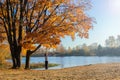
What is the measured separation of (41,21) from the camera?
1275 inches

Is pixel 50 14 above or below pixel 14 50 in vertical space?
above

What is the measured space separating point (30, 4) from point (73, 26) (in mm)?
4990

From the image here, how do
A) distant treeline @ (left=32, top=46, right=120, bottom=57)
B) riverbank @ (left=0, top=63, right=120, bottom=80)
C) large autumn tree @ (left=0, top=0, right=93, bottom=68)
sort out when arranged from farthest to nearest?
distant treeline @ (left=32, top=46, right=120, bottom=57), large autumn tree @ (left=0, top=0, right=93, bottom=68), riverbank @ (left=0, top=63, right=120, bottom=80)

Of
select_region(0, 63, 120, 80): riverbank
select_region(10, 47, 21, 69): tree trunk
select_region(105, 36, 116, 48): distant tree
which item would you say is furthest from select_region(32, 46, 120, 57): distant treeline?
select_region(0, 63, 120, 80): riverbank

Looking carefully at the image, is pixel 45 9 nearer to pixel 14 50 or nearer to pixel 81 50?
pixel 14 50

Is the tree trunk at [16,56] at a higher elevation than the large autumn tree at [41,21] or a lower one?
lower

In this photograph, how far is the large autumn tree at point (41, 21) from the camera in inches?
1215

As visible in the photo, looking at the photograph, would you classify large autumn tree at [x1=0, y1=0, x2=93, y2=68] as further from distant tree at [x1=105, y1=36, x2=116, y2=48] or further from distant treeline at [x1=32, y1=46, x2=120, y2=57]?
distant tree at [x1=105, y1=36, x2=116, y2=48]

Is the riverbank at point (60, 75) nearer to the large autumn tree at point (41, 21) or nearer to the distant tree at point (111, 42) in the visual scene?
the large autumn tree at point (41, 21)

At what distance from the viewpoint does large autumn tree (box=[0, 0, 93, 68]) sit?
101 ft

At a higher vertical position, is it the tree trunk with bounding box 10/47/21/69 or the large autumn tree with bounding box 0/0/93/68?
the large autumn tree with bounding box 0/0/93/68

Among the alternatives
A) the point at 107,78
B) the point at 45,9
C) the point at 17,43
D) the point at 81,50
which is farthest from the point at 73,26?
the point at 81,50

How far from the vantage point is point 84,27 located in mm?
32375

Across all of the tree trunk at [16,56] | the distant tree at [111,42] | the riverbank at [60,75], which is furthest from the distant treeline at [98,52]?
the riverbank at [60,75]
